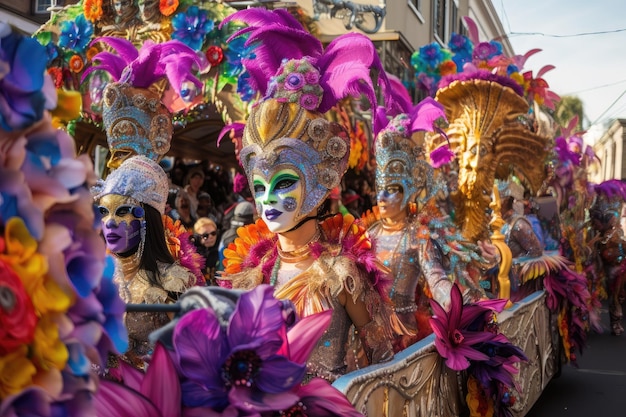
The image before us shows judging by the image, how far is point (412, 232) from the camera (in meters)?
4.56

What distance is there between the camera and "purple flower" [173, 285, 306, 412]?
4.83ft

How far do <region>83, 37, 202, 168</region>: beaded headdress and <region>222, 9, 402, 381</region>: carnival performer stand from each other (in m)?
0.75

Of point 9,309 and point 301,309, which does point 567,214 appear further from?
point 9,309

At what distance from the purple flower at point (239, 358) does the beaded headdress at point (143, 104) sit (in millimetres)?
2511

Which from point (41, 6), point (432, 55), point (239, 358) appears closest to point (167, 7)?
point (432, 55)

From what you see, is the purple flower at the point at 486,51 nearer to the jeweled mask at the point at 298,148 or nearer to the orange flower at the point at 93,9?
the orange flower at the point at 93,9

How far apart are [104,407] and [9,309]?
0.42 metres

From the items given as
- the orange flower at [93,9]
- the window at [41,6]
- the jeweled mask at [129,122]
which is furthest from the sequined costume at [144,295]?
the window at [41,6]

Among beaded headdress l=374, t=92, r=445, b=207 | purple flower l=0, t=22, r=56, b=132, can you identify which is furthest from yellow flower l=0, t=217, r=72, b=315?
beaded headdress l=374, t=92, r=445, b=207

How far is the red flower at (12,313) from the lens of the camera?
1.03 metres

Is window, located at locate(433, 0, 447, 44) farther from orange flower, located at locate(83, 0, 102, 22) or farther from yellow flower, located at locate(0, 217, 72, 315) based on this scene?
yellow flower, located at locate(0, 217, 72, 315)

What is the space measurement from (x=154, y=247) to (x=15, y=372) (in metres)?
2.38

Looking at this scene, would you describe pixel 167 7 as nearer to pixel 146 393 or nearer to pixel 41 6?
pixel 41 6

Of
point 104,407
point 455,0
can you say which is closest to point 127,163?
point 104,407
